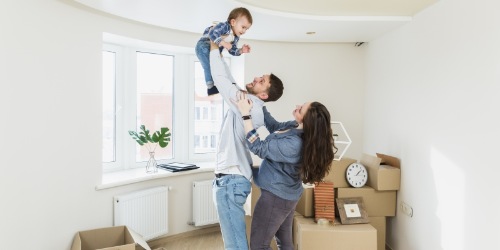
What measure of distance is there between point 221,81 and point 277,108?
227 centimetres

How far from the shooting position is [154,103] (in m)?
3.80

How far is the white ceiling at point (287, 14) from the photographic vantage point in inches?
104

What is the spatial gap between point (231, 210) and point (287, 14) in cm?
178

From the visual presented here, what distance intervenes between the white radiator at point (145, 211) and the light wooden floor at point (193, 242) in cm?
15

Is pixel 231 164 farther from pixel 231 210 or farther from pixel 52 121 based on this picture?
pixel 52 121

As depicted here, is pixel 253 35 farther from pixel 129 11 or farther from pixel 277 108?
pixel 129 11

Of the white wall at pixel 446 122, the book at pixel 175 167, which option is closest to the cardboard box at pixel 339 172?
the white wall at pixel 446 122

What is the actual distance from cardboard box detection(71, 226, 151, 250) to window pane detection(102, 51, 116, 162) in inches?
34.5

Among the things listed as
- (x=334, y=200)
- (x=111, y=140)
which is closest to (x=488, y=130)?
(x=334, y=200)

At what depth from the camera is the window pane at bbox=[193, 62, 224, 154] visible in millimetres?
4066

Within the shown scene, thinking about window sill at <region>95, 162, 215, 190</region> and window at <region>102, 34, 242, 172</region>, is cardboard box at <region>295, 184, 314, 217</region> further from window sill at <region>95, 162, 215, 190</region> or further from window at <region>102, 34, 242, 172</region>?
window at <region>102, 34, 242, 172</region>

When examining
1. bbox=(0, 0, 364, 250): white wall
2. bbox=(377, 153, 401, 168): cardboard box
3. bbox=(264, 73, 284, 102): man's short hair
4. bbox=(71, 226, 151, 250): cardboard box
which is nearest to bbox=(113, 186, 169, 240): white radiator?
bbox=(0, 0, 364, 250): white wall

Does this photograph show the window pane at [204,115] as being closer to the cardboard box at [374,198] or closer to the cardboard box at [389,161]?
the cardboard box at [374,198]

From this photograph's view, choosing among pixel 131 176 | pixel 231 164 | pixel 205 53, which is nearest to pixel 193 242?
pixel 131 176
